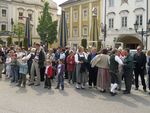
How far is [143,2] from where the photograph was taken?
43031mm

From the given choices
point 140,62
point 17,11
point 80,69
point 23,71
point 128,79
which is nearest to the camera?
point 128,79

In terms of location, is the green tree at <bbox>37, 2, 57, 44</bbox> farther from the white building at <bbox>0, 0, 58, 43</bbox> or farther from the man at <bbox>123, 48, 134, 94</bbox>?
the man at <bbox>123, 48, 134, 94</bbox>

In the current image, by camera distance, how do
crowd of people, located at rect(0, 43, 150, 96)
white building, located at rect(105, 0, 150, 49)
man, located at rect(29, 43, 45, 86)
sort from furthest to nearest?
white building, located at rect(105, 0, 150, 49) < man, located at rect(29, 43, 45, 86) < crowd of people, located at rect(0, 43, 150, 96)

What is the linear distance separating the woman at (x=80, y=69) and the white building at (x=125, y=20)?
91.8ft

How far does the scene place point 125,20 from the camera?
4519 cm

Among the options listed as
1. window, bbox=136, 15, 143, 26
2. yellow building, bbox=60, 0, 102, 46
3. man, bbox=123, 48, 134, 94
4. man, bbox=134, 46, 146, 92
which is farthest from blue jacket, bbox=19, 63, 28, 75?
yellow building, bbox=60, 0, 102, 46

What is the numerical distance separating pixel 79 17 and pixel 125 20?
1126cm

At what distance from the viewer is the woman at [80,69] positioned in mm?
14383

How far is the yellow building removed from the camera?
2040 inches

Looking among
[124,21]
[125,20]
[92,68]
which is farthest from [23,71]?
[124,21]

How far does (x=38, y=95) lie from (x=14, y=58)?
428 cm

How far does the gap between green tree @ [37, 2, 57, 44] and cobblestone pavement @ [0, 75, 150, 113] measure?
1808 inches

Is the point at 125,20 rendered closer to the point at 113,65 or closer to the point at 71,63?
the point at 71,63

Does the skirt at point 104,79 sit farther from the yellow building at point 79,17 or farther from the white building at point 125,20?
the yellow building at point 79,17
